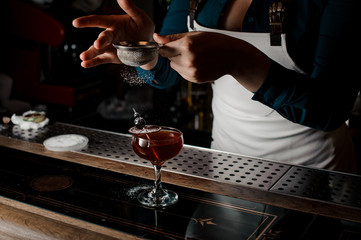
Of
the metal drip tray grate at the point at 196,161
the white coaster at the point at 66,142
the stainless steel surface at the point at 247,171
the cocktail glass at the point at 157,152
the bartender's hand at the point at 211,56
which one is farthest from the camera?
the white coaster at the point at 66,142

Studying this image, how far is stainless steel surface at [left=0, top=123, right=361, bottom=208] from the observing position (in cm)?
146

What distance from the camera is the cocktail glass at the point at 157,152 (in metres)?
1.35

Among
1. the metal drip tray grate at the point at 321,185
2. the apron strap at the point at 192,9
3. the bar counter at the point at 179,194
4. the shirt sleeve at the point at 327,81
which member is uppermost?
the apron strap at the point at 192,9

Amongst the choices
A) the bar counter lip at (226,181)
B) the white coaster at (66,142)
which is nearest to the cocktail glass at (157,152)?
the bar counter lip at (226,181)

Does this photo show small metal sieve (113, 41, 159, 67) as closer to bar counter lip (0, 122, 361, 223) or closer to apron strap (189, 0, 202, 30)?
bar counter lip (0, 122, 361, 223)

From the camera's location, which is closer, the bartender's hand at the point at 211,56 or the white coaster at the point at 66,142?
the bartender's hand at the point at 211,56

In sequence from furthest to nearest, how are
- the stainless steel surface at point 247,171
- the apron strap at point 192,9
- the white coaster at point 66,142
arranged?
the apron strap at point 192,9 → the white coaster at point 66,142 → the stainless steel surface at point 247,171

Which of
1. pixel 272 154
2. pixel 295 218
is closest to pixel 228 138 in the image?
pixel 272 154

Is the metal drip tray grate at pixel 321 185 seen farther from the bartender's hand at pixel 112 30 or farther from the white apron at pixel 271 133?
the bartender's hand at pixel 112 30

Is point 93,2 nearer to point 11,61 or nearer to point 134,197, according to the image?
point 11,61

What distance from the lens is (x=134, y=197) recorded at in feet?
4.66

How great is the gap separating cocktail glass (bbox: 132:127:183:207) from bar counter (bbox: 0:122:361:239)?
39 mm

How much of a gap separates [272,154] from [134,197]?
2.78 ft

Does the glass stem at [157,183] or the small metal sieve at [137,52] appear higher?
the small metal sieve at [137,52]
